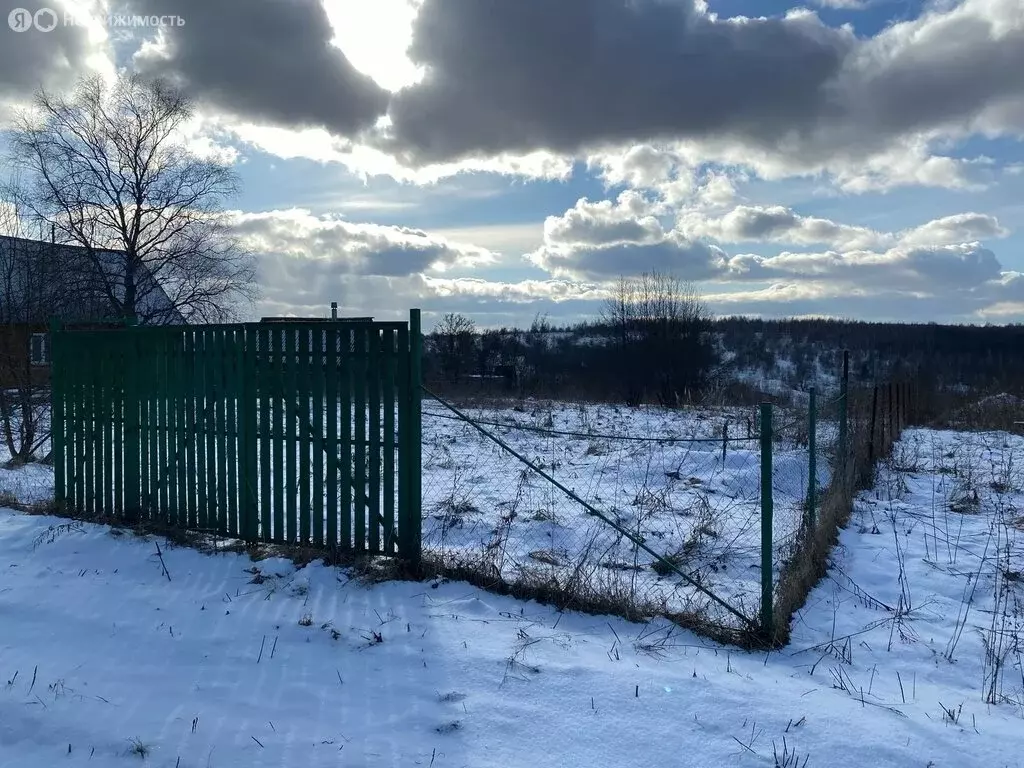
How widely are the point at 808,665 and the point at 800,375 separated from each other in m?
61.0

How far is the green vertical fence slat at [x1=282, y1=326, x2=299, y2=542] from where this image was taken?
6.18m

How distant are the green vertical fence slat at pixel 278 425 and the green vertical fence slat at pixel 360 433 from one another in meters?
0.72

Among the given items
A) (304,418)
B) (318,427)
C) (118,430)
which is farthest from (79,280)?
(318,427)

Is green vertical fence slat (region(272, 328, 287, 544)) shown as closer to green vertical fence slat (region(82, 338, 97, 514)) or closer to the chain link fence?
the chain link fence

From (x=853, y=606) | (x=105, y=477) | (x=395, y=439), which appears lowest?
(x=853, y=606)

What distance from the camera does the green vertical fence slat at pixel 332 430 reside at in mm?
5992

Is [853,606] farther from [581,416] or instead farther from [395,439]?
[581,416]

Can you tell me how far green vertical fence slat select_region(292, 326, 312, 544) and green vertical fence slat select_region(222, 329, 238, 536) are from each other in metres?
0.68

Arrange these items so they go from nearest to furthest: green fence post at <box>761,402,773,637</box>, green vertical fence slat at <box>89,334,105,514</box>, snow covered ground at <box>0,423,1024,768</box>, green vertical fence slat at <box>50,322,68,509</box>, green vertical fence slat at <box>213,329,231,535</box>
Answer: snow covered ground at <box>0,423,1024,768</box> < green fence post at <box>761,402,773,637</box> < green vertical fence slat at <box>213,329,231,535</box> < green vertical fence slat at <box>89,334,105,514</box> < green vertical fence slat at <box>50,322,68,509</box>

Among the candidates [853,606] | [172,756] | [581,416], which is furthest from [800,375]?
[172,756]

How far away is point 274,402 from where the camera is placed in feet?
20.6

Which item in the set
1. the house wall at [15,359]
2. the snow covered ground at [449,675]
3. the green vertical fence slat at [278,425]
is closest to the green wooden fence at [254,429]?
the green vertical fence slat at [278,425]

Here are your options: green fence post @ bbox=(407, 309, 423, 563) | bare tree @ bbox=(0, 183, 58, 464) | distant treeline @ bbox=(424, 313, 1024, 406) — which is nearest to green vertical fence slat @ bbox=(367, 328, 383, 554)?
green fence post @ bbox=(407, 309, 423, 563)

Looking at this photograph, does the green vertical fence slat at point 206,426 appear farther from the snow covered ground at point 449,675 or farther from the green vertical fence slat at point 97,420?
the green vertical fence slat at point 97,420
